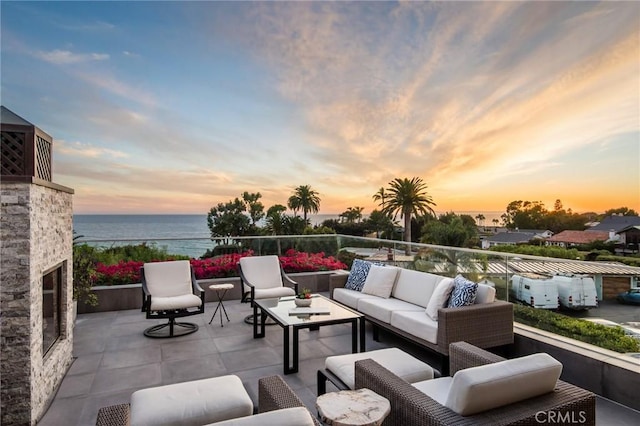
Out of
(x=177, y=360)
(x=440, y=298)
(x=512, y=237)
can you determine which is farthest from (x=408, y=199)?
(x=177, y=360)

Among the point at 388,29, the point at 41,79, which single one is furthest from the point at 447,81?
the point at 41,79

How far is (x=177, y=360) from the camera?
13.1 feet

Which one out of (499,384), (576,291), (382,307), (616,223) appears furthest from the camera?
(616,223)

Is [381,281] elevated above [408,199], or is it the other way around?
[408,199]

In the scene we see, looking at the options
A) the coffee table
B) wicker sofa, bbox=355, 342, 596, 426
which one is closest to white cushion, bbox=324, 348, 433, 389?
wicker sofa, bbox=355, 342, 596, 426

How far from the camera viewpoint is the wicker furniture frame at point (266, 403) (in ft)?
5.55

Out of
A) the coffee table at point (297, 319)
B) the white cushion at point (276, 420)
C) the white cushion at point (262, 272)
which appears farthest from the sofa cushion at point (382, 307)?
the white cushion at point (276, 420)

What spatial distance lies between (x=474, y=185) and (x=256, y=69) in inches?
587

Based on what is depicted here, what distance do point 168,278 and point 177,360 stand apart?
1.72 meters

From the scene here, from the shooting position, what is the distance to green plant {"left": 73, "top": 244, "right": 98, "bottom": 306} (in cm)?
547

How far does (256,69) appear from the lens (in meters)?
7.95

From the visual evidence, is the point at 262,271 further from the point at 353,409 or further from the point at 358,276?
the point at 353,409

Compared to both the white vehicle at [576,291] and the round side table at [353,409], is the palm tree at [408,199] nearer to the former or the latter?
the white vehicle at [576,291]

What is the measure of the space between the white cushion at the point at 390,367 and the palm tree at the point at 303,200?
109 feet
